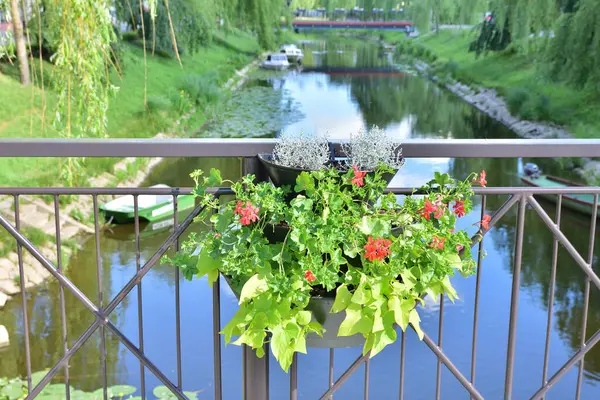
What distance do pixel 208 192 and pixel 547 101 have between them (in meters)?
Answer: 19.8

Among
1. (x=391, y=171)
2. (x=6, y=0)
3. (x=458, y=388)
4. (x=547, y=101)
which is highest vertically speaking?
(x=6, y=0)

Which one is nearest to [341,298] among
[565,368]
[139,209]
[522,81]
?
[565,368]

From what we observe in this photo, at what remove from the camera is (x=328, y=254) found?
1574 mm

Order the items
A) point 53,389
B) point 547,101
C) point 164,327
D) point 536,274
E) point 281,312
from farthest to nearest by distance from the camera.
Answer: point 547,101
point 536,274
point 164,327
point 53,389
point 281,312

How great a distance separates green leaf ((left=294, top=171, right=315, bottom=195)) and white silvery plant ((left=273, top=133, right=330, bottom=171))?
0.27ft

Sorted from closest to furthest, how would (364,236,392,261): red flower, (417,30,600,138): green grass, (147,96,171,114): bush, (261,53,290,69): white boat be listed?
(364,236,392,261): red flower
(147,96,171,114): bush
(417,30,600,138): green grass
(261,53,290,69): white boat

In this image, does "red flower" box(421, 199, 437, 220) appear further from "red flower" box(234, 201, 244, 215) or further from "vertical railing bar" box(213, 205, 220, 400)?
"vertical railing bar" box(213, 205, 220, 400)

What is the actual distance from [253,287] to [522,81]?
22619 mm

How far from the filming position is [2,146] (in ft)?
5.76

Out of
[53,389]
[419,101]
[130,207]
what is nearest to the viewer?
[53,389]

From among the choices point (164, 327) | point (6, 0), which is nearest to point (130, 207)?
point (164, 327)

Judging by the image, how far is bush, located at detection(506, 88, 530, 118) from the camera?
20934 mm

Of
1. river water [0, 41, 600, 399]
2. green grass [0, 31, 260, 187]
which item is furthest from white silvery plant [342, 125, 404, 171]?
river water [0, 41, 600, 399]

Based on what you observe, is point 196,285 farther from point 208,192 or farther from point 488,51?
point 488,51
